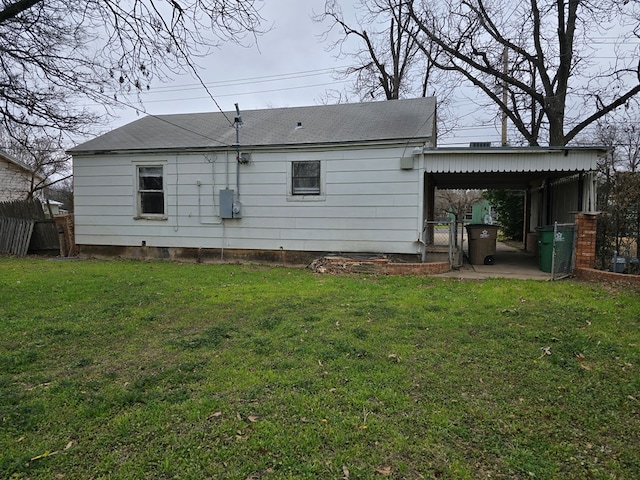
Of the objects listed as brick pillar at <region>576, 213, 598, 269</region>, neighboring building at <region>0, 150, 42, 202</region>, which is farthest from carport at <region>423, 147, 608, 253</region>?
neighboring building at <region>0, 150, 42, 202</region>

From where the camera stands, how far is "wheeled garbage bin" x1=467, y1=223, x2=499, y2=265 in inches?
384

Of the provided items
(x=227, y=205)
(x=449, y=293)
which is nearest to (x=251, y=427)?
(x=449, y=293)

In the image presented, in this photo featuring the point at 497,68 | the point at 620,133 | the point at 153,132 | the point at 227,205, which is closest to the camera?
the point at 227,205

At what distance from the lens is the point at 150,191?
10.7m

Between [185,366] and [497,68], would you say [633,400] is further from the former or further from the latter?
[497,68]

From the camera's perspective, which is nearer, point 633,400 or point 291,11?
point 633,400

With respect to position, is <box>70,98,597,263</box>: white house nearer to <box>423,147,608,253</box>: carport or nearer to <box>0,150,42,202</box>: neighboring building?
<box>423,147,608,253</box>: carport

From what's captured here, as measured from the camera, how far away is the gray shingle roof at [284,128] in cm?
937

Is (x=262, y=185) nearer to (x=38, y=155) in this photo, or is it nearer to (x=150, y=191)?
(x=150, y=191)

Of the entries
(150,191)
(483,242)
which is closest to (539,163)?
(483,242)

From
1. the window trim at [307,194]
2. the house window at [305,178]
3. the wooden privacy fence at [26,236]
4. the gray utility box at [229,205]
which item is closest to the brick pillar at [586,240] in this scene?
the window trim at [307,194]

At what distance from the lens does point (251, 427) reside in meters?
2.53

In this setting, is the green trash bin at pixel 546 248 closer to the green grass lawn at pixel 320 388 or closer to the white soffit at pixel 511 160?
the white soffit at pixel 511 160

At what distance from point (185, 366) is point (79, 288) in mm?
4415
